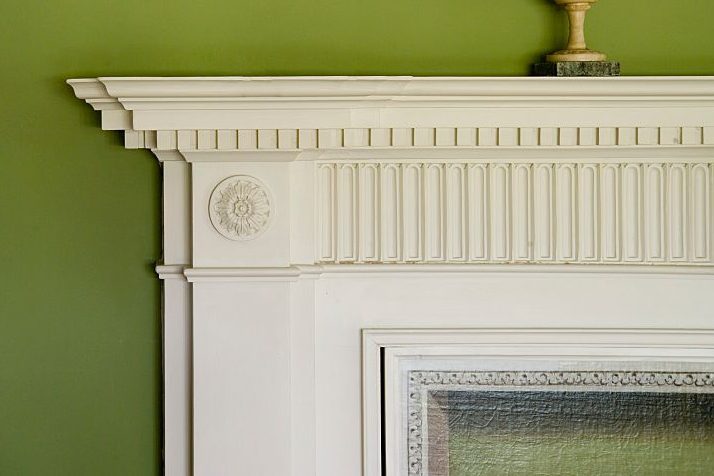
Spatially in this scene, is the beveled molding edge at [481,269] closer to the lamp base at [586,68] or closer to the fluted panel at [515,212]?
the fluted panel at [515,212]

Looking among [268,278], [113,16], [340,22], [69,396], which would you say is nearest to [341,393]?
[268,278]

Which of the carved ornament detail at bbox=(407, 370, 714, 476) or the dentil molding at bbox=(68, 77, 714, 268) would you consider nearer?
the dentil molding at bbox=(68, 77, 714, 268)

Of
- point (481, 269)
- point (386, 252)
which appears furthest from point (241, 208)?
point (481, 269)

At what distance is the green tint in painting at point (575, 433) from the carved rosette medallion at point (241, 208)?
375 millimetres

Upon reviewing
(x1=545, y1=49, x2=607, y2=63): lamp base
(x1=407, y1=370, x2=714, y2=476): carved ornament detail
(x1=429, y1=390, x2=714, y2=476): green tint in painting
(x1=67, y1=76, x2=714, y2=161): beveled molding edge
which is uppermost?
(x1=545, y1=49, x2=607, y2=63): lamp base

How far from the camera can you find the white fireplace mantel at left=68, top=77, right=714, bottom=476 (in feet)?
4.40

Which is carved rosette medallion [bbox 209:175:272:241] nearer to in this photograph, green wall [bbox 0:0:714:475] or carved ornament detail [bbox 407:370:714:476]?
green wall [bbox 0:0:714:475]

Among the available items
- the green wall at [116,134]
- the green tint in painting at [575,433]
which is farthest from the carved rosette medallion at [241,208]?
the green tint in painting at [575,433]

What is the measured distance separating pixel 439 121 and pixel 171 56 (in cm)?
42

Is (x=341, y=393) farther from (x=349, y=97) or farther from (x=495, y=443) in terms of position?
(x=349, y=97)

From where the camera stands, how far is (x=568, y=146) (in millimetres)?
Answer: 1328

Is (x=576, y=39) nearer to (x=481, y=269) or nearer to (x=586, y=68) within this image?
(x=586, y=68)

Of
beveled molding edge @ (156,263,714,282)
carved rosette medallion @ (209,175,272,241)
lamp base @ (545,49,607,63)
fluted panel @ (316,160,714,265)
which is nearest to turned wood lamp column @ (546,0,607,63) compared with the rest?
lamp base @ (545,49,607,63)

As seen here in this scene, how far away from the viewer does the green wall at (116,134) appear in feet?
4.66
